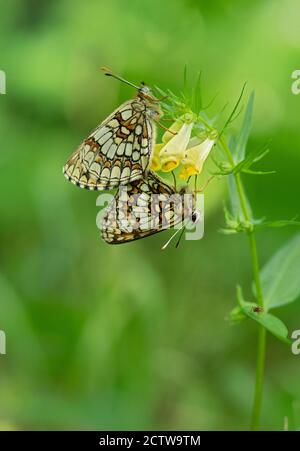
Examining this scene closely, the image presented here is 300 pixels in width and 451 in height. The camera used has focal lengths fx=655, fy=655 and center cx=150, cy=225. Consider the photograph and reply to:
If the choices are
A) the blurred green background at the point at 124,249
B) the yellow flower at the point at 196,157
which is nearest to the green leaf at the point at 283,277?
the yellow flower at the point at 196,157

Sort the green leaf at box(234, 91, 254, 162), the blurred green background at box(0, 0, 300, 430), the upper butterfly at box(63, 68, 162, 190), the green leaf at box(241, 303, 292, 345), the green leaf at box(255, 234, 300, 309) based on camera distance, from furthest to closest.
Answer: the blurred green background at box(0, 0, 300, 430), the green leaf at box(255, 234, 300, 309), the upper butterfly at box(63, 68, 162, 190), the green leaf at box(234, 91, 254, 162), the green leaf at box(241, 303, 292, 345)

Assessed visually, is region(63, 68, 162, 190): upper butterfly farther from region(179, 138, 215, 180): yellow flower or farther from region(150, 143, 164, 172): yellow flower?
region(179, 138, 215, 180): yellow flower

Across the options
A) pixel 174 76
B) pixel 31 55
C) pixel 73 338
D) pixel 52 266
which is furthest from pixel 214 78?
pixel 73 338

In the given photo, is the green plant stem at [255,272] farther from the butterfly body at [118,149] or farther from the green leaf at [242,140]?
the butterfly body at [118,149]

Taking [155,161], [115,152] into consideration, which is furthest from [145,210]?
[115,152]

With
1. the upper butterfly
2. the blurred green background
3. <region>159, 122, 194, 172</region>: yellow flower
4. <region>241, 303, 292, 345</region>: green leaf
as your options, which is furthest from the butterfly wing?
the blurred green background

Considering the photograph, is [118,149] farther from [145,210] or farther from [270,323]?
[270,323]

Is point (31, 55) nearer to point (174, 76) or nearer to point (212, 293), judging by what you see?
point (174, 76)
